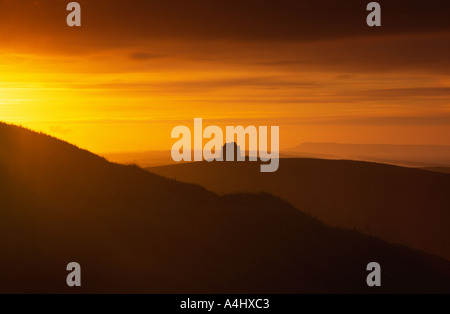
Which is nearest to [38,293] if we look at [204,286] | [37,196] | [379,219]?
[204,286]

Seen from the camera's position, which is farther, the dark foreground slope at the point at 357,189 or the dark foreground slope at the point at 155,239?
the dark foreground slope at the point at 357,189

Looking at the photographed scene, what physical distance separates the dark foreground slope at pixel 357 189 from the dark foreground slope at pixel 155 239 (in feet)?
57.9

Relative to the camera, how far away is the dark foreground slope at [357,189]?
128 ft

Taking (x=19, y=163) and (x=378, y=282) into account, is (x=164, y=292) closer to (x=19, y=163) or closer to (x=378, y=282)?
(x=378, y=282)

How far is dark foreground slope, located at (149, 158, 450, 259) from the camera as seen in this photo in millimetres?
39000

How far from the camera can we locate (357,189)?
48531mm

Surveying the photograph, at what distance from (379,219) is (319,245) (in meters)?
24.0

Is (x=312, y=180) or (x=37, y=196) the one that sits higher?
(x=312, y=180)

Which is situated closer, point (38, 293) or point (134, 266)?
point (38, 293)

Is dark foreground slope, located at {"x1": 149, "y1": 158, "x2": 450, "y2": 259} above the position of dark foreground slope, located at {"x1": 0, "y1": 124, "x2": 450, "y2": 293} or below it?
above

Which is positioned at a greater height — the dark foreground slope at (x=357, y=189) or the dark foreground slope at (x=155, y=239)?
the dark foreground slope at (x=357, y=189)

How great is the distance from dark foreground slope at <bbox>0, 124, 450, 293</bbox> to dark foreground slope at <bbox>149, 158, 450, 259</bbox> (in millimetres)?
17657

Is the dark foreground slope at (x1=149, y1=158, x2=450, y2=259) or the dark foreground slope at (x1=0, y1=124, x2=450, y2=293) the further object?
the dark foreground slope at (x1=149, y1=158, x2=450, y2=259)

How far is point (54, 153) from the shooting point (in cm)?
2117
